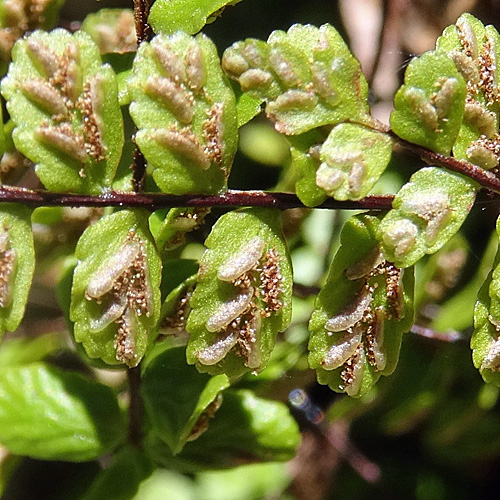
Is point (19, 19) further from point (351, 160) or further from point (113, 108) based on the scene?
point (351, 160)

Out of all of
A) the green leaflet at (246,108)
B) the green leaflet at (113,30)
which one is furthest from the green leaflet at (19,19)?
the green leaflet at (246,108)

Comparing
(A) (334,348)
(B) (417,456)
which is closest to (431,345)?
(B) (417,456)

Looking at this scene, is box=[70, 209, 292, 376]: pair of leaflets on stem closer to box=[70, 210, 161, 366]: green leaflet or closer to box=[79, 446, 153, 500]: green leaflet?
box=[70, 210, 161, 366]: green leaflet

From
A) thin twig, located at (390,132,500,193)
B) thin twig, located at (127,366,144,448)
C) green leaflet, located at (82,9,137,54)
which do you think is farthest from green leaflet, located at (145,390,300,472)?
green leaflet, located at (82,9,137,54)

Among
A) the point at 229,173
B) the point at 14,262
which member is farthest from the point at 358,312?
the point at 14,262

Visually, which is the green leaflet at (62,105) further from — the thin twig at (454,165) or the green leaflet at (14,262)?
the thin twig at (454,165)
